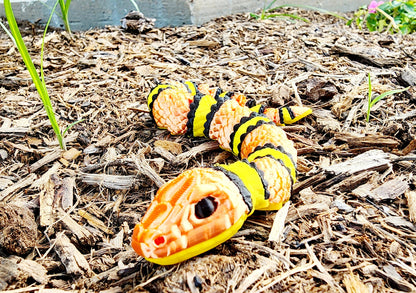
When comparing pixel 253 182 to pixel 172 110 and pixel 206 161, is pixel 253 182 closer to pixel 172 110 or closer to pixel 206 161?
pixel 206 161

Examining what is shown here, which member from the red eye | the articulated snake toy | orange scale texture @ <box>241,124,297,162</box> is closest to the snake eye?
the articulated snake toy

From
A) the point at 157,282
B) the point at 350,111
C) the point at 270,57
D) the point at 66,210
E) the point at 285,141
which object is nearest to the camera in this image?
the point at 157,282

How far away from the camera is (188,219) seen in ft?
4.75

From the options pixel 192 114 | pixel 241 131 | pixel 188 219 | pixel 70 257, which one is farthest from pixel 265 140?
pixel 70 257

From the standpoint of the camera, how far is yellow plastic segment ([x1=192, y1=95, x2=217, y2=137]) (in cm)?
248

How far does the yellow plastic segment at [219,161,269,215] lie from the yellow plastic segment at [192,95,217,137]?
76 cm

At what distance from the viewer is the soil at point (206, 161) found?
1.50m

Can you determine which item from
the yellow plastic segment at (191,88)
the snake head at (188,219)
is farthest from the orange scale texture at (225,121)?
the snake head at (188,219)

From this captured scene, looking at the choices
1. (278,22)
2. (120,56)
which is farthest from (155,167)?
(278,22)

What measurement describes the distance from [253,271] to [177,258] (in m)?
0.29

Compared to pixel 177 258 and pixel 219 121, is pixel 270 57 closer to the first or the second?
pixel 219 121

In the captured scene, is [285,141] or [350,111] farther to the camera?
[350,111]

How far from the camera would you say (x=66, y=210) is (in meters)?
1.93

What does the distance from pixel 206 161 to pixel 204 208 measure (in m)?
0.88
